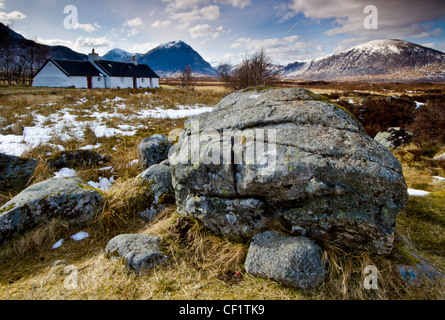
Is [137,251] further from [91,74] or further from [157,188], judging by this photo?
[91,74]

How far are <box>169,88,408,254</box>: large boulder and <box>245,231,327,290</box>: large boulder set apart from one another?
8.1 inches

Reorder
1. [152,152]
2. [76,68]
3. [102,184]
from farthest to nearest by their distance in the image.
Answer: [76,68] < [152,152] < [102,184]

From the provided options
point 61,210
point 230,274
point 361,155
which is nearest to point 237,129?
point 361,155

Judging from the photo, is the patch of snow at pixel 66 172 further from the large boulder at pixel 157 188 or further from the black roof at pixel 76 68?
the black roof at pixel 76 68

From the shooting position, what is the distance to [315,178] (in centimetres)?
288

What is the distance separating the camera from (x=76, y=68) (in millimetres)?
42656

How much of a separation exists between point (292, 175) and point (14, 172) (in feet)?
20.1

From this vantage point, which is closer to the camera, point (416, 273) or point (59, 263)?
point (416, 273)

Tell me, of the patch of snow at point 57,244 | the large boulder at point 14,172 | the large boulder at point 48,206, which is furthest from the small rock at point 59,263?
the large boulder at point 14,172

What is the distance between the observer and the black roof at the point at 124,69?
4738 centimetres

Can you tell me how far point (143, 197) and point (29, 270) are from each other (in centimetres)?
204

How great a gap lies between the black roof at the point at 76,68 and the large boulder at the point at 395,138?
155ft

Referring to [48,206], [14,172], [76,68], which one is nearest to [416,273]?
[48,206]
